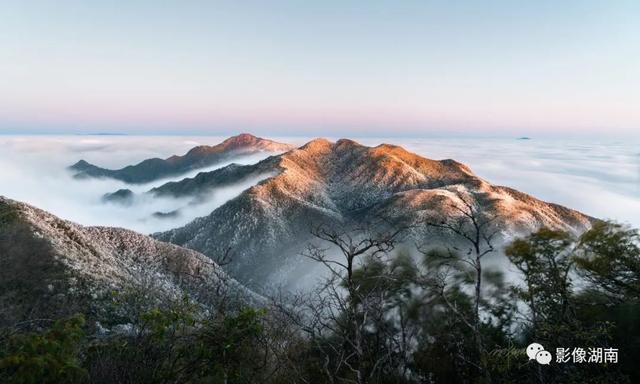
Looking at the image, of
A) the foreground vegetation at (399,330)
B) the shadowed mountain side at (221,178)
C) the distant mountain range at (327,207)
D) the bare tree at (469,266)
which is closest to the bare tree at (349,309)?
the foreground vegetation at (399,330)

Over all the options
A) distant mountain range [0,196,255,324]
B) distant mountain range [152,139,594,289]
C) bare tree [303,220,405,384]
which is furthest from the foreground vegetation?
distant mountain range [152,139,594,289]

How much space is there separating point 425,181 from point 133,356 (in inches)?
5080

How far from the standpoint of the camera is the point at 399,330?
870 inches

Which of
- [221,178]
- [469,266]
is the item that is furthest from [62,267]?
[221,178]

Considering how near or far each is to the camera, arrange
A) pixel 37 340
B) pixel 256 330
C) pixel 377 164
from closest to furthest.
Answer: pixel 37 340, pixel 256 330, pixel 377 164

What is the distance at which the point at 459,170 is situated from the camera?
136 meters

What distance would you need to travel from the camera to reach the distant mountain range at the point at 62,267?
33.8 m

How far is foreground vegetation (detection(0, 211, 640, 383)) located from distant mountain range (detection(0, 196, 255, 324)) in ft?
30.6

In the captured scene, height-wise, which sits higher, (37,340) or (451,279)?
(37,340)

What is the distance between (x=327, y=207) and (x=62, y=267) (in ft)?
285

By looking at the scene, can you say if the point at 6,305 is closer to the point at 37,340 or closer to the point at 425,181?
the point at 37,340

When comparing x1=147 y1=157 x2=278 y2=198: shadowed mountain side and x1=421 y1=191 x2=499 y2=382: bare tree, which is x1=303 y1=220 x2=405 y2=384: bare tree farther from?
x1=147 y1=157 x2=278 y2=198: shadowed mountain side

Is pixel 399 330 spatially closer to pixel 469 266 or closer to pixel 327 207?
pixel 469 266

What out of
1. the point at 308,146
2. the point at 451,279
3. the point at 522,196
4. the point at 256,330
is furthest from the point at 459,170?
the point at 256,330
